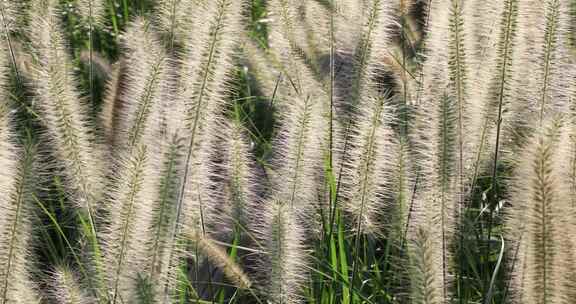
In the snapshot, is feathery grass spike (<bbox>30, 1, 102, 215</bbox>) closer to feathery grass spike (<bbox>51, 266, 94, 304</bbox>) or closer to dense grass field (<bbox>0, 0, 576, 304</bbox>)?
dense grass field (<bbox>0, 0, 576, 304</bbox>)

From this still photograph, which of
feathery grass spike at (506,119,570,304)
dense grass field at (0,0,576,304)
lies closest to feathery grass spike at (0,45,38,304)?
dense grass field at (0,0,576,304)

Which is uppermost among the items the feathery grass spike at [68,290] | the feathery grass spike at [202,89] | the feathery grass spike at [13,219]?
the feathery grass spike at [202,89]

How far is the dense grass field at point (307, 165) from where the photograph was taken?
2201mm

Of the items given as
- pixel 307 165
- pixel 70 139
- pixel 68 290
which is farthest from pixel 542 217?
pixel 70 139

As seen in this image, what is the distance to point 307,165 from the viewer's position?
2824mm

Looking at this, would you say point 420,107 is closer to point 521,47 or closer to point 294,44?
point 521,47

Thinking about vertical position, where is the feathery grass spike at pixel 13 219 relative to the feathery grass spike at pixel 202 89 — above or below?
below

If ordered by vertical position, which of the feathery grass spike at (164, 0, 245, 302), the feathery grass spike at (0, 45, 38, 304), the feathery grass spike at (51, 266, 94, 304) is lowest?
the feathery grass spike at (51, 266, 94, 304)

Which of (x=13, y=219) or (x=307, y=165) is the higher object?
(x=307, y=165)

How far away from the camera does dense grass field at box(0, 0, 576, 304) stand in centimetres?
220

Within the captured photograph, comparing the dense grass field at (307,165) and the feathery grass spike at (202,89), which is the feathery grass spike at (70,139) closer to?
the dense grass field at (307,165)

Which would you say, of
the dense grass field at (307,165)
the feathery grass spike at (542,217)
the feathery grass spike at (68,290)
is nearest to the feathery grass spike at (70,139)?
the dense grass field at (307,165)

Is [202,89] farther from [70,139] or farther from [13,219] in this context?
[13,219]

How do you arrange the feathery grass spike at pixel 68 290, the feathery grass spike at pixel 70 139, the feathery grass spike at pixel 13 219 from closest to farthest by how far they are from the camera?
1. the feathery grass spike at pixel 13 219
2. the feathery grass spike at pixel 68 290
3. the feathery grass spike at pixel 70 139
